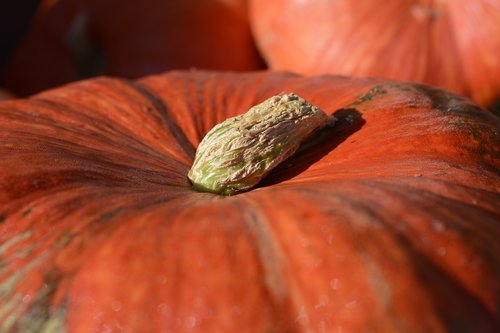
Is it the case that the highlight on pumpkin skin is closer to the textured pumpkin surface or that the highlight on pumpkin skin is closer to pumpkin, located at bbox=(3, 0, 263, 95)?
the textured pumpkin surface

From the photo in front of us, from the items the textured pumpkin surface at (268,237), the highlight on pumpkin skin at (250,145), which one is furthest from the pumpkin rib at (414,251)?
the highlight on pumpkin skin at (250,145)

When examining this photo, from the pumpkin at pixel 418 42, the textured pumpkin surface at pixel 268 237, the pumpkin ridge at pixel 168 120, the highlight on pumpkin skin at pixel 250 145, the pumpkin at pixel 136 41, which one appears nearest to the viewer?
the textured pumpkin surface at pixel 268 237

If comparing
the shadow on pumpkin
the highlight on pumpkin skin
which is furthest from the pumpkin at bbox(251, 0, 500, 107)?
the highlight on pumpkin skin

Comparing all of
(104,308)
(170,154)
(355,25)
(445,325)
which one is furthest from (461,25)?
(104,308)

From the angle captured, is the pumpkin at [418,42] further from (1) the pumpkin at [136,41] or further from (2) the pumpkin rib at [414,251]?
(2) the pumpkin rib at [414,251]

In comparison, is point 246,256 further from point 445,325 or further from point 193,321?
point 445,325

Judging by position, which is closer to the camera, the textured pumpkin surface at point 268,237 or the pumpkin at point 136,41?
the textured pumpkin surface at point 268,237

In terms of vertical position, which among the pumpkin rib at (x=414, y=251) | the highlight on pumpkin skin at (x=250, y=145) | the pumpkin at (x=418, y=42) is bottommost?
the pumpkin at (x=418, y=42)

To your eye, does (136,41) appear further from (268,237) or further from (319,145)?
(268,237)
